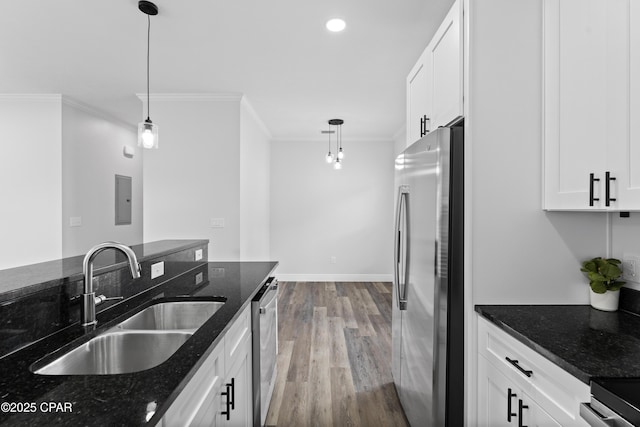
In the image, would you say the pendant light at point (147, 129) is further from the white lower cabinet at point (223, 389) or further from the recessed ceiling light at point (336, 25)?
the white lower cabinet at point (223, 389)

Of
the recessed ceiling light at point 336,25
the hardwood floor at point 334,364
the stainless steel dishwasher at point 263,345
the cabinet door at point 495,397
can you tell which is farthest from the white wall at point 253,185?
the cabinet door at point 495,397

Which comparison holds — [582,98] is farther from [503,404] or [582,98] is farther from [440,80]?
[503,404]

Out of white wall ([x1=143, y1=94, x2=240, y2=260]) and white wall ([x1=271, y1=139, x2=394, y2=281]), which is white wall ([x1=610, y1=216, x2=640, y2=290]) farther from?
white wall ([x1=271, y1=139, x2=394, y2=281])

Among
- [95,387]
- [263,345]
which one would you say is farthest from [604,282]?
[95,387]

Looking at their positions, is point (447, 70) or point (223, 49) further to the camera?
point (223, 49)

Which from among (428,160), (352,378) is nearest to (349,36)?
(428,160)

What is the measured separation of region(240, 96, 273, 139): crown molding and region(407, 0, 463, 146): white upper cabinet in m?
2.39

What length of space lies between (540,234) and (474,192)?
1.17 ft

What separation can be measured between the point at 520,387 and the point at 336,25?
7.97 ft

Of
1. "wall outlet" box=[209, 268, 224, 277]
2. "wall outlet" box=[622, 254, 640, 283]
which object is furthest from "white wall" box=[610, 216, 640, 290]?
"wall outlet" box=[209, 268, 224, 277]

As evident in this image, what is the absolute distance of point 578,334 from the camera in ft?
4.36

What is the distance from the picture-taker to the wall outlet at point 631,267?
159 cm

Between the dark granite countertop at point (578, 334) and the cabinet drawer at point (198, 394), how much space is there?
1.07 meters

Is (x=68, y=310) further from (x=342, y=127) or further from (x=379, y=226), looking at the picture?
(x=379, y=226)
